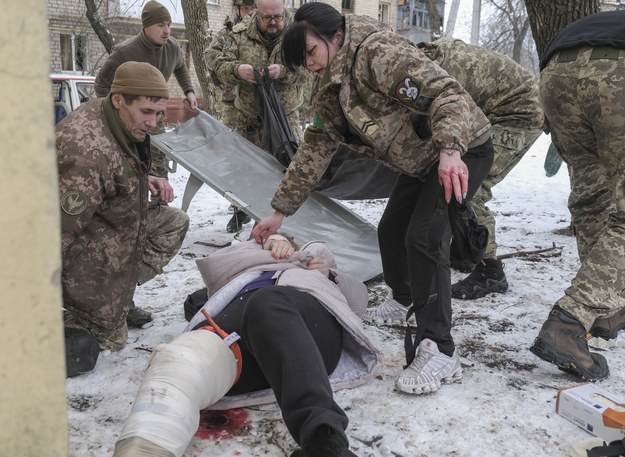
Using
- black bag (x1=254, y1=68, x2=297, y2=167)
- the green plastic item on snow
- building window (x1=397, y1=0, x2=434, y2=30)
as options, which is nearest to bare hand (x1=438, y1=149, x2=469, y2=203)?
black bag (x1=254, y1=68, x2=297, y2=167)

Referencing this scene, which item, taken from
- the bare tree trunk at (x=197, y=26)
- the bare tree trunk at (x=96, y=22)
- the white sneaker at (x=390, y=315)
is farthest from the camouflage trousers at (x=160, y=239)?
the bare tree trunk at (x=96, y=22)

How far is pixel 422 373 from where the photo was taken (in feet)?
7.68

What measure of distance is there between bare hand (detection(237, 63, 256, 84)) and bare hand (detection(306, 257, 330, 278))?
2313mm

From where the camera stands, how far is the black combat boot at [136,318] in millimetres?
3002

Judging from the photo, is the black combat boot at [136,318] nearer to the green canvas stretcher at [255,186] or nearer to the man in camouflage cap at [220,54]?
the green canvas stretcher at [255,186]

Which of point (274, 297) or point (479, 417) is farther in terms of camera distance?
point (479, 417)

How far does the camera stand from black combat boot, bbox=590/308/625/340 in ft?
8.71

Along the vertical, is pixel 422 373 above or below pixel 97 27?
below

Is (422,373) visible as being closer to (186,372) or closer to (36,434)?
(186,372)

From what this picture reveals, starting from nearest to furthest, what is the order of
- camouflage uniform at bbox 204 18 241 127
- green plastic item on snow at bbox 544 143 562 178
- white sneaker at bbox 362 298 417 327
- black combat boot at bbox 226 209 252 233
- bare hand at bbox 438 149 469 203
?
bare hand at bbox 438 149 469 203 < white sneaker at bbox 362 298 417 327 < camouflage uniform at bbox 204 18 241 127 < black combat boot at bbox 226 209 252 233 < green plastic item on snow at bbox 544 143 562 178

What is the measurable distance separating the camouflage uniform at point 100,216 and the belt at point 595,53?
71.4 inches

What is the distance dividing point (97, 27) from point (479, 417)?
35.0 feet

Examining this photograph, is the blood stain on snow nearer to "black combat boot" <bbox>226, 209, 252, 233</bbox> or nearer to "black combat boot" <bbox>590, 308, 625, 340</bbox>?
"black combat boot" <bbox>590, 308, 625, 340</bbox>

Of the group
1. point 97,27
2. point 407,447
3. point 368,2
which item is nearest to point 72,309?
point 407,447
